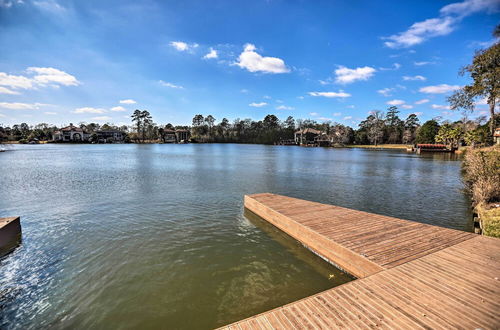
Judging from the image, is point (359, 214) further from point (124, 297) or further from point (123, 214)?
point (123, 214)

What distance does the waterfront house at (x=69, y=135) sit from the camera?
98.6 m

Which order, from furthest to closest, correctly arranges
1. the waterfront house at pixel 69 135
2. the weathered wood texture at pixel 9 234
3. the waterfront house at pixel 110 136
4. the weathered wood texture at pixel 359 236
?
the waterfront house at pixel 110 136
the waterfront house at pixel 69 135
the weathered wood texture at pixel 9 234
the weathered wood texture at pixel 359 236

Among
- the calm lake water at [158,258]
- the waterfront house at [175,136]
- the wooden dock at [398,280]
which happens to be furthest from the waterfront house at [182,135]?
the wooden dock at [398,280]

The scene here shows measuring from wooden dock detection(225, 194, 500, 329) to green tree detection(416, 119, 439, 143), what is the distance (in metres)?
80.6

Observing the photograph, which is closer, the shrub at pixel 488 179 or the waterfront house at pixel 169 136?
the shrub at pixel 488 179

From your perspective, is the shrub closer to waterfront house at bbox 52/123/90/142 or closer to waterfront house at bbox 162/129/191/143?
waterfront house at bbox 162/129/191/143

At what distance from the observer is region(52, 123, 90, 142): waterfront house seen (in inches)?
3883

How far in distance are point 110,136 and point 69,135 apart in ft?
50.0

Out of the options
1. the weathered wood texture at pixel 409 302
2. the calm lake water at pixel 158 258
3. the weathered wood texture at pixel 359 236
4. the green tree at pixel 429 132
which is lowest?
the calm lake water at pixel 158 258

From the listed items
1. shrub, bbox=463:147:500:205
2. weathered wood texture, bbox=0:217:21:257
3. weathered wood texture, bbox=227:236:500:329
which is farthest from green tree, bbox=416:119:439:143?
weathered wood texture, bbox=0:217:21:257

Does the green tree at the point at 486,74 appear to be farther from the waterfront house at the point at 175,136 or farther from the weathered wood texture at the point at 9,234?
the waterfront house at the point at 175,136

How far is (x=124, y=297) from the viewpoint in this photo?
16.5 ft

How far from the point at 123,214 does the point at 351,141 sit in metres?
102

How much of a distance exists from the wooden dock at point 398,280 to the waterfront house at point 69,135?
121 metres
